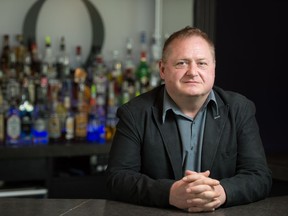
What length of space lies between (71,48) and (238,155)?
2246mm

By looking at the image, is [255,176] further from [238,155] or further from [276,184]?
[276,184]

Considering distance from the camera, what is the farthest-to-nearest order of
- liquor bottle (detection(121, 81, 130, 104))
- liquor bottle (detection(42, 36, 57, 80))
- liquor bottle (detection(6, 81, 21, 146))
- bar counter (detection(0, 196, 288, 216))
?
1. liquor bottle (detection(121, 81, 130, 104))
2. liquor bottle (detection(42, 36, 57, 80))
3. liquor bottle (detection(6, 81, 21, 146))
4. bar counter (detection(0, 196, 288, 216))

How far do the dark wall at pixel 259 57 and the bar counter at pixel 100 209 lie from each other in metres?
1.38

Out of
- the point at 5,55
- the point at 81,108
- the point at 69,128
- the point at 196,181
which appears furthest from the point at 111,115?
the point at 196,181

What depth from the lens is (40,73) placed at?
11.7 ft

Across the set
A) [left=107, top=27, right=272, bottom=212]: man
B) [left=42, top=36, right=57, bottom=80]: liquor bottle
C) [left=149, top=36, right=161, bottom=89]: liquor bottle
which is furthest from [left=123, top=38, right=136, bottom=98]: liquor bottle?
[left=107, top=27, right=272, bottom=212]: man

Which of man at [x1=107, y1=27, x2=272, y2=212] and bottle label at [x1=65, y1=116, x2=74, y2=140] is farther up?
man at [x1=107, y1=27, x2=272, y2=212]

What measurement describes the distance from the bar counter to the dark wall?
1380 mm

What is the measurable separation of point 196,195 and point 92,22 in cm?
258

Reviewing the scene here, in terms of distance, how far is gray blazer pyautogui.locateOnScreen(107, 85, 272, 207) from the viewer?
1706mm

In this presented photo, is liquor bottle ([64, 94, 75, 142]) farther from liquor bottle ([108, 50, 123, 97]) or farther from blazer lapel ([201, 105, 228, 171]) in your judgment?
blazer lapel ([201, 105, 228, 171])

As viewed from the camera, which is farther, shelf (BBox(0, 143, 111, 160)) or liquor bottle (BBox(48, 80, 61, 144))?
liquor bottle (BBox(48, 80, 61, 144))

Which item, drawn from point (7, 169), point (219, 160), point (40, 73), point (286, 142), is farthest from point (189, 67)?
point (40, 73)

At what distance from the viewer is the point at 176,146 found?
5.75 ft
